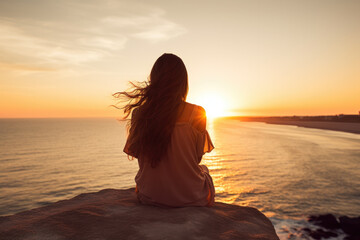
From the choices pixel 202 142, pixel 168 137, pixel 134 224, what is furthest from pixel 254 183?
pixel 134 224

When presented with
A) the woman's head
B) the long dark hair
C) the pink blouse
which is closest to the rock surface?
the pink blouse

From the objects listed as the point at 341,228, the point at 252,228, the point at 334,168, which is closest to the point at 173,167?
the point at 252,228

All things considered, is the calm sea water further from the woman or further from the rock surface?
the woman

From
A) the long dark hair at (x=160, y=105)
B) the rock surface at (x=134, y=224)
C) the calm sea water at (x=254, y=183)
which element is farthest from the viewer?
the calm sea water at (x=254, y=183)

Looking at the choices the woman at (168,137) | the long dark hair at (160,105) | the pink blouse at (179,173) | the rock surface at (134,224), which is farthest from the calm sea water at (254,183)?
the long dark hair at (160,105)

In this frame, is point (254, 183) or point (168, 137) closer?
point (168, 137)

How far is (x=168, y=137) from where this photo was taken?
298 centimetres

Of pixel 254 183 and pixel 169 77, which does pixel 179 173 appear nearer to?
pixel 169 77

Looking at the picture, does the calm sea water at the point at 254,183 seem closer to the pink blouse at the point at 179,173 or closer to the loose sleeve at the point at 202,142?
the pink blouse at the point at 179,173

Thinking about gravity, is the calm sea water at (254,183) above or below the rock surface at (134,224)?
below

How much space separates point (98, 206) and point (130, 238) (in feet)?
3.20

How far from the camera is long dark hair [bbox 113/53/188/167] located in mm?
2910

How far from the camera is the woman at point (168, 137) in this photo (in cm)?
293

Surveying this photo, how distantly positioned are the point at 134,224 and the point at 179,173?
0.82m
